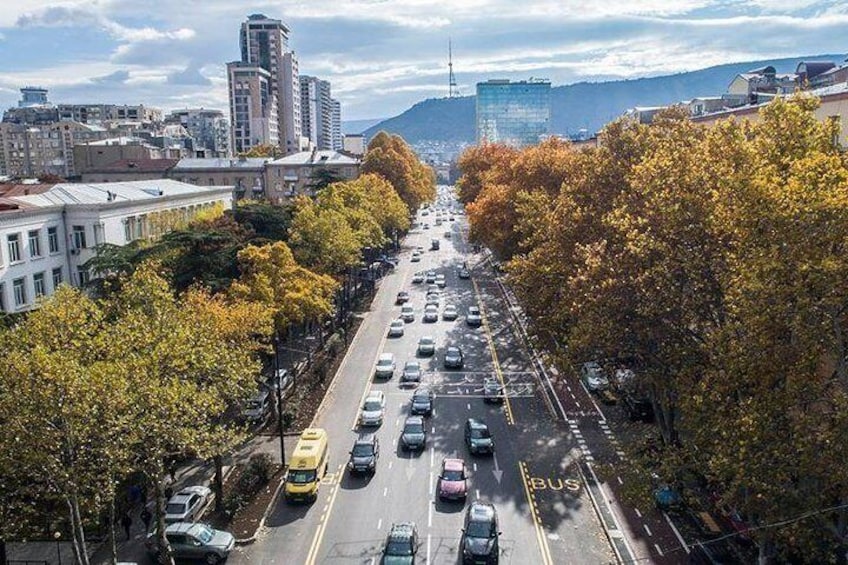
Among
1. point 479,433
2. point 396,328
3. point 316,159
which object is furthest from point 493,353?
point 316,159

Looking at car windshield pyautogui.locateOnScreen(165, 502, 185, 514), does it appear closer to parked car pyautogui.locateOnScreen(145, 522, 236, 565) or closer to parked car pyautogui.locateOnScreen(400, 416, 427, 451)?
parked car pyautogui.locateOnScreen(145, 522, 236, 565)

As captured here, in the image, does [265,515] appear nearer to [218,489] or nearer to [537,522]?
[218,489]

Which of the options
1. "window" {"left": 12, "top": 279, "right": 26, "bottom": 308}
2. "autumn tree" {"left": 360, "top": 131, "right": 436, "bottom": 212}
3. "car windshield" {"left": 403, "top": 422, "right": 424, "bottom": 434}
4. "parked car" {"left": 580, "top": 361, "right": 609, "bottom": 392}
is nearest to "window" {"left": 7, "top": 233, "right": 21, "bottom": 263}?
"window" {"left": 12, "top": 279, "right": 26, "bottom": 308}

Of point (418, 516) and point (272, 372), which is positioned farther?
point (272, 372)

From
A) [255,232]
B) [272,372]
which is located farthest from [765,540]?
[255,232]

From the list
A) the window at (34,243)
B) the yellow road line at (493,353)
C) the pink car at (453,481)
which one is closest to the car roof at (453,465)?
the pink car at (453,481)

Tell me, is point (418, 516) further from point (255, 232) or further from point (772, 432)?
point (255, 232)
